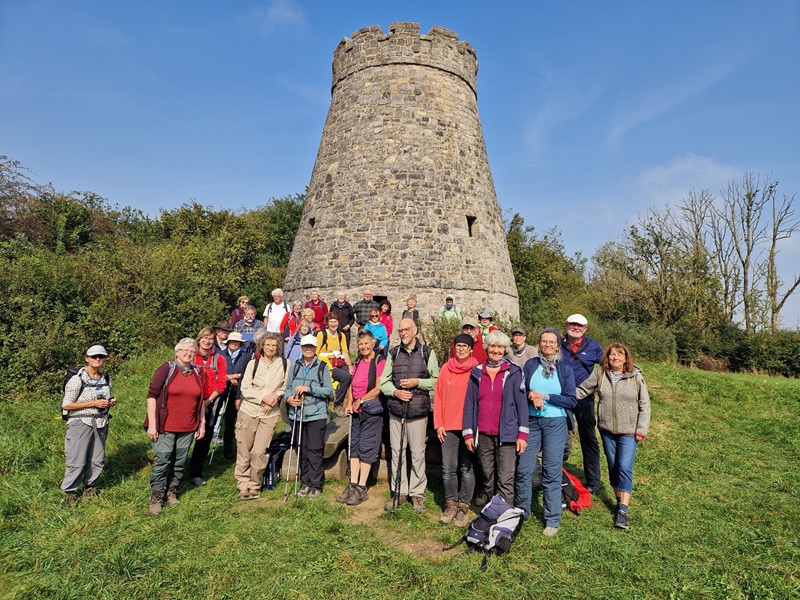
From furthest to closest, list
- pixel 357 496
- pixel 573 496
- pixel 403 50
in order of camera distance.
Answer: pixel 403 50 → pixel 357 496 → pixel 573 496

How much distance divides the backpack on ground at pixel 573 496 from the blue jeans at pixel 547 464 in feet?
1.63

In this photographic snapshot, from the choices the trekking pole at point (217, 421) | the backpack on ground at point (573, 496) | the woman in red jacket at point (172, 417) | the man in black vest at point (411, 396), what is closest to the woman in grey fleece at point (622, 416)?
the backpack on ground at point (573, 496)

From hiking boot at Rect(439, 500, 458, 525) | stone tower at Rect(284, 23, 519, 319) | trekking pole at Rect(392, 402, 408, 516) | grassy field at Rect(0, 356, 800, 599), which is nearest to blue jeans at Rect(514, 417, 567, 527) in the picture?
grassy field at Rect(0, 356, 800, 599)

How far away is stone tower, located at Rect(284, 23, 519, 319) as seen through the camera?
1211 centimetres

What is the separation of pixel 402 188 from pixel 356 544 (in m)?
9.97

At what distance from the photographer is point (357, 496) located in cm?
489

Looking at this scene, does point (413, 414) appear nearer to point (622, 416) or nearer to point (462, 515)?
point (462, 515)

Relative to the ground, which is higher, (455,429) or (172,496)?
(455,429)

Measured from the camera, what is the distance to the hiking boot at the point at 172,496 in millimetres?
4727

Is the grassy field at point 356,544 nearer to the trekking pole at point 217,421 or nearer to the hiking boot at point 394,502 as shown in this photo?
the hiking boot at point 394,502

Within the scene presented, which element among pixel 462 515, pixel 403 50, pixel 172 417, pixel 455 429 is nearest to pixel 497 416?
pixel 455 429

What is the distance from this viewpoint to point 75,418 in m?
4.62

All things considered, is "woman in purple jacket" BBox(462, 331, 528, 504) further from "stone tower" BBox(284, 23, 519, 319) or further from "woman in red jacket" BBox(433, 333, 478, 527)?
"stone tower" BBox(284, 23, 519, 319)

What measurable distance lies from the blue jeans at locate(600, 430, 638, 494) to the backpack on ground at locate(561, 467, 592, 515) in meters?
0.43
